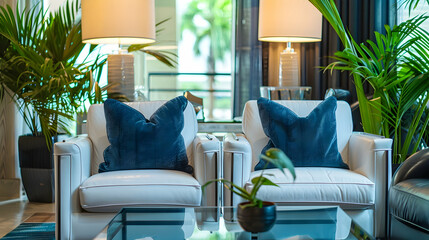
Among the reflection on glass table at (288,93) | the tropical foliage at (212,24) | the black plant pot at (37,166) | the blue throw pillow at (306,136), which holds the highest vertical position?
the tropical foliage at (212,24)

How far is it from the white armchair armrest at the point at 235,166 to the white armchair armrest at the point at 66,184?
707 mm

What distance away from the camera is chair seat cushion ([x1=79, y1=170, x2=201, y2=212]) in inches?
99.0

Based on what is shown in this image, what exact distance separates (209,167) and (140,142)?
16.0 inches

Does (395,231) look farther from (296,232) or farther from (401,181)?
(296,232)

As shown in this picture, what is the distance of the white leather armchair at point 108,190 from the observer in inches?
99.2

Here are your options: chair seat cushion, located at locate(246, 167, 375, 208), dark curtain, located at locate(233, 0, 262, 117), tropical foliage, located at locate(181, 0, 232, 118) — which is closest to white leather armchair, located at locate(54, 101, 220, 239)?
chair seat cushion, located at locate(246, 167, 375, 208)

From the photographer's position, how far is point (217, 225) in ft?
6.64

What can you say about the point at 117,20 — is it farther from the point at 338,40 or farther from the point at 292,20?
the point at 338,40

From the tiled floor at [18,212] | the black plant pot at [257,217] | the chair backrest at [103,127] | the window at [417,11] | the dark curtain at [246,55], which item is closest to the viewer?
the black plant pot at [257,217]

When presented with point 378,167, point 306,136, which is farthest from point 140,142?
point 378,167

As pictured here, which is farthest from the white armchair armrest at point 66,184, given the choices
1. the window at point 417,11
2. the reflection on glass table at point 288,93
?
the window at point 417,11

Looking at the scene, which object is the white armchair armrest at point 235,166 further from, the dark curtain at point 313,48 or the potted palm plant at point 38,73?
the dark curtain at point 313,48

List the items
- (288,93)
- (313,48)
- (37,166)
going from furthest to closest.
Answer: (313,48) < (37,166) < (288,93)

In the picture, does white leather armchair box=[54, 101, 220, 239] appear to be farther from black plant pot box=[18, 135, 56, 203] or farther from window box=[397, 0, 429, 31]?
window box=[397, 0, 429, 31]
